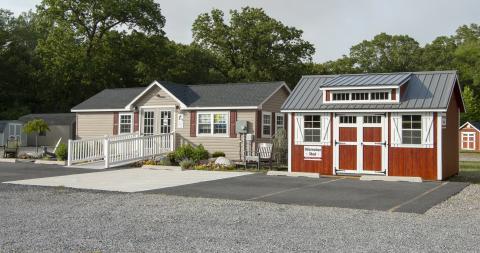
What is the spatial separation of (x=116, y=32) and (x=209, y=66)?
32.4ft

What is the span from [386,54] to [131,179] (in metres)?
57.4

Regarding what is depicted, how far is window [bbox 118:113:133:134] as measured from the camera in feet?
87.7

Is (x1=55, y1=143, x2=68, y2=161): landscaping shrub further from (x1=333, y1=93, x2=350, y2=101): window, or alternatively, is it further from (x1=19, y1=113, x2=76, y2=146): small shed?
(x1=19, y1=113, x2=76, y2=146): small shed

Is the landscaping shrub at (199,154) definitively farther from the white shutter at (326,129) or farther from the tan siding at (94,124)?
the white shutter at (326,129)

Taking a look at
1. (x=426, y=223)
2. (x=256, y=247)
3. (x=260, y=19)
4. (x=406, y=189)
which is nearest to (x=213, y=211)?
(x=256, y=247)

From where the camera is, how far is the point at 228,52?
52.1m

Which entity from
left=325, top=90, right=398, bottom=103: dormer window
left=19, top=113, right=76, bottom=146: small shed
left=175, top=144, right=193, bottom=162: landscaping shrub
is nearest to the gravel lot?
left=325, top=90, right=398, bottom=103: dormer window

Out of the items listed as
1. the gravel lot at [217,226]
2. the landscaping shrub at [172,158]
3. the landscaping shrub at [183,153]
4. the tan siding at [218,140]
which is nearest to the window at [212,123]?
the tan siding at [218,140]

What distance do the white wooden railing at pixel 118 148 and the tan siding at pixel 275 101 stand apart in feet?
16.3

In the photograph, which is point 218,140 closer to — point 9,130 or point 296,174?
point 296,174

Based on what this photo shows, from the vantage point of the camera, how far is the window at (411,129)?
1703 centimetres

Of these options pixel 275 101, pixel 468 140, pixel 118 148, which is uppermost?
pixel 275 101

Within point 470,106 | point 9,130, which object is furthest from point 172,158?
point 470,106

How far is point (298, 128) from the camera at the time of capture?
19000 mm
